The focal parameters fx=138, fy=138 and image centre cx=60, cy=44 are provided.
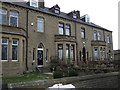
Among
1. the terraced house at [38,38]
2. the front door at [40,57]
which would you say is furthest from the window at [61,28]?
the front door at [40,57]

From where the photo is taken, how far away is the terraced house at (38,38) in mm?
14164

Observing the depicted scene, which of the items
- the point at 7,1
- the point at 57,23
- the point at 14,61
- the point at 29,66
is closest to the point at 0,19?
the point at 7,1

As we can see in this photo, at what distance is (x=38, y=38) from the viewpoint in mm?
18922

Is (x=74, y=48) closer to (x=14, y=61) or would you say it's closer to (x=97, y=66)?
(x=97, y=66)

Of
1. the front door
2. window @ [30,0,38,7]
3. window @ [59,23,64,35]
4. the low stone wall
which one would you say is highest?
window @ [30,0,38,7]

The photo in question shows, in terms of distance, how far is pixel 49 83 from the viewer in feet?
33.4

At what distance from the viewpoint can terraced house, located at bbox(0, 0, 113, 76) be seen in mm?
14164

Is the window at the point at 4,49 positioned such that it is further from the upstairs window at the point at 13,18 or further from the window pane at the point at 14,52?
the upstairs window at the point at 13,18

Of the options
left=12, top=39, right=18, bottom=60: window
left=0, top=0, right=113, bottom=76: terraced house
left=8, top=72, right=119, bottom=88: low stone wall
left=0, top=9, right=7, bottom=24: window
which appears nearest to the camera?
left=8, top=72, right=119, bottom=88: low stone wall

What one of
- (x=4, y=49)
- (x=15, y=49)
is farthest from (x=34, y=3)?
(x=4, y=49)

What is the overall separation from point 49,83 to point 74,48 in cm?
1276

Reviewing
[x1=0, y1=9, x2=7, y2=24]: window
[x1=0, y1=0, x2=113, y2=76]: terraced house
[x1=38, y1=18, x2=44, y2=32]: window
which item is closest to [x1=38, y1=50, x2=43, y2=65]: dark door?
[x1=0, y1=0, x2=113, y2=76]: terraced house

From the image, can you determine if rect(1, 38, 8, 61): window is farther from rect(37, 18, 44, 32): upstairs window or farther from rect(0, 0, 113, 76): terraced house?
rect(37, 18, 44, 32): upstairs window

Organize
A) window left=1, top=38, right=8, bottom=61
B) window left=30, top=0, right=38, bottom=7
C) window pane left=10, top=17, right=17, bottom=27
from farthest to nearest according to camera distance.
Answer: window left=30, top=0, right=38, bottom=7 < window pane left=10, top=17, right=17, bottom=27 < window left=1, top=38, right=8, bottom=61
